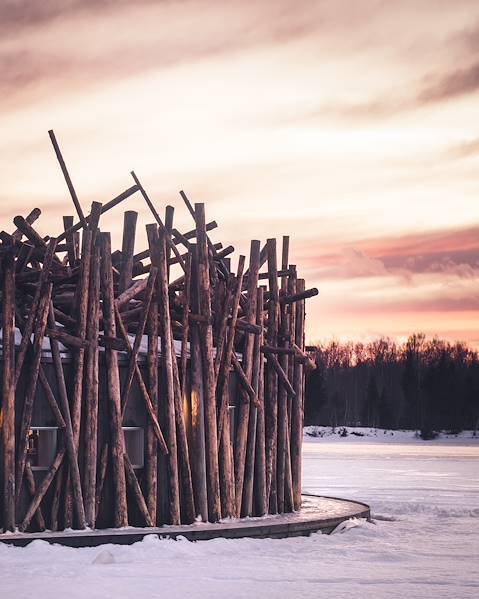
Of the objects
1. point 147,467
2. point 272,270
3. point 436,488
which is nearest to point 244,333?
point 272,270

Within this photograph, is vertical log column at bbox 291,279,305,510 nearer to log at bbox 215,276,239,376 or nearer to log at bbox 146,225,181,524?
log at bbox 215,276,239,376

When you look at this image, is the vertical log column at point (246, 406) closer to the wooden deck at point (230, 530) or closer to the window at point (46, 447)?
the wooden deck at point (230, 530)

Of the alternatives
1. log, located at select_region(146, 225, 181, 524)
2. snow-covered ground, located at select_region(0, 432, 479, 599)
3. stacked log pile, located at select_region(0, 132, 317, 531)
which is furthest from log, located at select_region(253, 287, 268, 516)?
log, located at select_region(146, 225, 181, 524)

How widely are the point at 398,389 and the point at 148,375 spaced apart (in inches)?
5031

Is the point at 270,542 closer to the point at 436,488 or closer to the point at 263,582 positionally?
the point at 263,582

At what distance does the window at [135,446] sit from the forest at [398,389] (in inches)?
2074

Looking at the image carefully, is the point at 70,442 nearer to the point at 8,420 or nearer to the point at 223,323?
the point at 8,420

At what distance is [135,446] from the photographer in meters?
17.4

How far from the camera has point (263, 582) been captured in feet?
44.1

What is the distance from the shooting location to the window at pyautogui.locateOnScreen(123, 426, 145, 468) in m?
17.4

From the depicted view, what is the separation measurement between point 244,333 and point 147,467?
344cm

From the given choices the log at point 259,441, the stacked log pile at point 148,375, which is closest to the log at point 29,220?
the stacked log pile at point 148,375

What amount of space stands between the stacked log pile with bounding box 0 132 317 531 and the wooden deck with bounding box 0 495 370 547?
38cm

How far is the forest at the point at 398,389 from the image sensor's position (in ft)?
346
